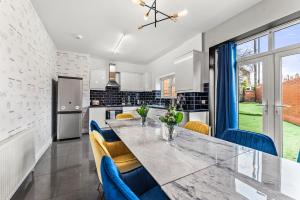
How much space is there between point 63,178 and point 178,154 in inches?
78.1

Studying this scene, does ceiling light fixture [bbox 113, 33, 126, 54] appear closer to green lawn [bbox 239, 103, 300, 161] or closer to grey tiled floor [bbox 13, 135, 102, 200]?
grey tiled floor [bbox 13, 135, 102, 200]

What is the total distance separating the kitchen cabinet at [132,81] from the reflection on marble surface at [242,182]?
5157 millimetres

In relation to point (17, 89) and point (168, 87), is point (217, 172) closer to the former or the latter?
point (17, 89)

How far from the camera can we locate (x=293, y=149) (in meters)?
2.23

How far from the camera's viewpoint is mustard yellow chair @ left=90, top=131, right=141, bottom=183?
1144mm

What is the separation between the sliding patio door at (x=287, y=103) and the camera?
2166 millimetres

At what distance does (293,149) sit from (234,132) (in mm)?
1464

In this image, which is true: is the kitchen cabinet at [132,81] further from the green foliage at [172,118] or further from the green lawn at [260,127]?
the green foliage at [172,118]

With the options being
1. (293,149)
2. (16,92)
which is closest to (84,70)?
(16,92)

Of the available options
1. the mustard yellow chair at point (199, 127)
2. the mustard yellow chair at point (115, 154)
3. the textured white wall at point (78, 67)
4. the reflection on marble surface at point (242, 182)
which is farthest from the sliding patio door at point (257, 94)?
the textured white wall at point (78, 67)

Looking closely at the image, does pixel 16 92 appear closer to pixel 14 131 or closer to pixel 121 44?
pixel 14 131

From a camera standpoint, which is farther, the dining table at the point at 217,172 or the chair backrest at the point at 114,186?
the dining table at the point at 217,172

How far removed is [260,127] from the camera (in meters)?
2.66

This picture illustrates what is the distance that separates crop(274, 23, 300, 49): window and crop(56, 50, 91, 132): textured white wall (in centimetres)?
510
